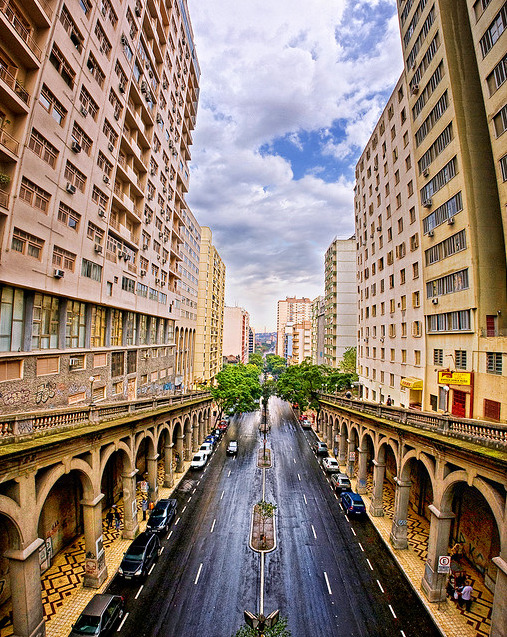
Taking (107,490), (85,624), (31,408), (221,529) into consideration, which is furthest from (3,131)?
(221,529)

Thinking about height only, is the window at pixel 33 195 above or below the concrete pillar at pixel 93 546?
above

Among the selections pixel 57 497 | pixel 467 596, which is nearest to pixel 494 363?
pixel 467 596

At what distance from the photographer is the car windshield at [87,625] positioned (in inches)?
591

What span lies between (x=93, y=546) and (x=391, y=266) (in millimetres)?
39358

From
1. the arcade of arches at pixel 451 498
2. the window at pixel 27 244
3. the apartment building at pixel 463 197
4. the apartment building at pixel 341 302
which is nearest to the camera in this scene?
the arcade of arches at pixel 451 498

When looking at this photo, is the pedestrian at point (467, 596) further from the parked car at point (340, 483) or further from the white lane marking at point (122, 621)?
the white lane marking at point (122, 621)

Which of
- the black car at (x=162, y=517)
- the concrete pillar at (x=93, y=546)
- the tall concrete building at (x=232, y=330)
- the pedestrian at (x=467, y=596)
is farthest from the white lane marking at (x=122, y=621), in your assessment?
the tall concrete building at (x=232, y=330)

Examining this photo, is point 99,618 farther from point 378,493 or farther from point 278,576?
point 378,493

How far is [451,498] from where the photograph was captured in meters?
18.8

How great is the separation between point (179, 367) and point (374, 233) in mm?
39276

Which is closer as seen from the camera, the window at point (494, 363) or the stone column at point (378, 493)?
the window at point (494, 363)

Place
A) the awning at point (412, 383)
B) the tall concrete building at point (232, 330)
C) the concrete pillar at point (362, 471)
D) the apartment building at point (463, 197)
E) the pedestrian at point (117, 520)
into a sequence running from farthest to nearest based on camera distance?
the tall concrete building at point (232, 330) < the concrete pillar at point (362, 471) < the awning at point (412, 383) < the pedestrian at point (117, 520) < the apartment building at point (463, 197)

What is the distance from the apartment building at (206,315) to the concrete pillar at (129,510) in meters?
48.3

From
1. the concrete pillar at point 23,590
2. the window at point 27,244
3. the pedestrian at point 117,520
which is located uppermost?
the window at point 27,244
